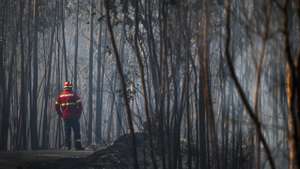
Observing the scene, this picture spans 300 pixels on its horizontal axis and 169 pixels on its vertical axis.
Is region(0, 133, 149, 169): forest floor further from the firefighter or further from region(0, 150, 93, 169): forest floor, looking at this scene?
the firefighter

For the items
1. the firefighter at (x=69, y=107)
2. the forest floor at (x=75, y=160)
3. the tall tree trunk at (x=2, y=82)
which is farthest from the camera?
the tall tree trunk at (x=2, y=82)

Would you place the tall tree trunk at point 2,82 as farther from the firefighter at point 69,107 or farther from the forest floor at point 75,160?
the forest floor at point 75,160

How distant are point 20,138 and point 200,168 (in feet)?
28.6

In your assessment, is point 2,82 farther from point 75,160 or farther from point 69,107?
point 75,160

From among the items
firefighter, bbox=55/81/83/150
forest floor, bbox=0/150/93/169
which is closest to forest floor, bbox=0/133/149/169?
forest floor, bbox=0/150/93/169

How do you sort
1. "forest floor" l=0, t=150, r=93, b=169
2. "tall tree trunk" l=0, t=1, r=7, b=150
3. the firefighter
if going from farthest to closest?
"tall tree trunk" l=0, t=1, r=7, b=150 < the firefighter < "forest floor" l=0, t=150, r=93, b=169

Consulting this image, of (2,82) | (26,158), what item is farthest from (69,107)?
(26,158)

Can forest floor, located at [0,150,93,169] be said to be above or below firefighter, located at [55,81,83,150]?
below

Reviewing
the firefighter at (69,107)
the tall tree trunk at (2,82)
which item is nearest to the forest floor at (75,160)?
the firefighter at (69,107)

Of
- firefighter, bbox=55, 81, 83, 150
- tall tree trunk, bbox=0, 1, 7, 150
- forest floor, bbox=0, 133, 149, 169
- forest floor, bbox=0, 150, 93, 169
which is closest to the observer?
forest floor, bbox=0, 150, 93, 169

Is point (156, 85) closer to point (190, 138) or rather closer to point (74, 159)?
point (190, 138)

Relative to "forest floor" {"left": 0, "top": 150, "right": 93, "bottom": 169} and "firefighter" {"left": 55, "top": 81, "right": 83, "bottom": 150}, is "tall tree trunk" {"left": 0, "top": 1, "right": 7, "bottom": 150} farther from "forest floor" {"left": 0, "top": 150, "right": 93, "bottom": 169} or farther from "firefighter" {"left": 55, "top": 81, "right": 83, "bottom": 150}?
"forest floor" {"left": 0, "top": 150, "right": 93, "bottom": 169}

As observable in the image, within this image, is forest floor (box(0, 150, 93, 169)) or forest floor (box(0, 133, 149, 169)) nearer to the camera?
forest floor (box(0, 150, 93, 169))

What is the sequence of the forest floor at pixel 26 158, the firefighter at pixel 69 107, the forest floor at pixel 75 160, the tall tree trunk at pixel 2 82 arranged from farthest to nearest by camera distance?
the tall tree trunk at pixel 2 82
the firefighter at pixel 69 107
the forest floor at pixel 75 160
the forest floor at pixel 26 158
